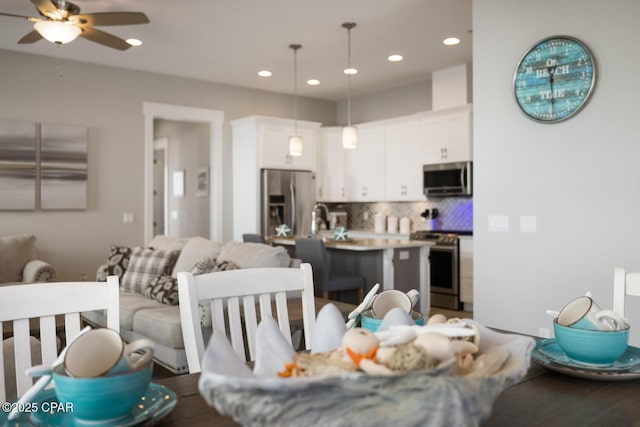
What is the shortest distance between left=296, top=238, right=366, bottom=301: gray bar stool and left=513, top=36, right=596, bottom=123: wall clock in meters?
2.07

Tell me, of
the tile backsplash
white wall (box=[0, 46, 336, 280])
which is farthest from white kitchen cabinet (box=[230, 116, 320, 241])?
the tile backsplash

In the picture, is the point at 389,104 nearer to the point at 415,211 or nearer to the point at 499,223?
the point at 415,211

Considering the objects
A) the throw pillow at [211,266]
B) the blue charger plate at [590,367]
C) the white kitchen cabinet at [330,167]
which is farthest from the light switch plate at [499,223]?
the white kitchen cabinet at [330,167]

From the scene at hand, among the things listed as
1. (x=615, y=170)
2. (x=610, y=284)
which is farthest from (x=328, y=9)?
(x=610, y=284)

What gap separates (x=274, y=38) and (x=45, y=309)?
14.4 ft

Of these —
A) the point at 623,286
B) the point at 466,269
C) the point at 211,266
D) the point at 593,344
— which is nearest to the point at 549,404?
the point at 593,344

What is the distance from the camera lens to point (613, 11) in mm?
3062

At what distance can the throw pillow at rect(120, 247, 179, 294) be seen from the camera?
438 cm

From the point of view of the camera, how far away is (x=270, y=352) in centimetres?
76

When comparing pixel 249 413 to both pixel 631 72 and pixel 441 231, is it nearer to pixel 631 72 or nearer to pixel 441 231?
pixel 631 72

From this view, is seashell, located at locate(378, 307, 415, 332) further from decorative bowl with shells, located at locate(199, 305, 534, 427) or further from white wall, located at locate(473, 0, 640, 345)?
white wall, located at locate(473, 0, 640, 345)

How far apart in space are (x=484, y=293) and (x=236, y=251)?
1.86 metres

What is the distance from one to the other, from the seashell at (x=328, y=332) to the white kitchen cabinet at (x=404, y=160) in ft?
19.0

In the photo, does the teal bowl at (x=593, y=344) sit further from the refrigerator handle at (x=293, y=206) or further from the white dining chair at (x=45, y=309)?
the refrigerator handle at (x=293, y=206)
